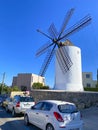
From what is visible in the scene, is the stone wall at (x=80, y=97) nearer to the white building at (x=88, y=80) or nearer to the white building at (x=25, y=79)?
the white building at (x=88, y=80)

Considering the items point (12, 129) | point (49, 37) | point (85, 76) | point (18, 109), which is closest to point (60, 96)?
point (18, 109)

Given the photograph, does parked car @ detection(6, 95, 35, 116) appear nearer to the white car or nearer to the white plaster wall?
the white car

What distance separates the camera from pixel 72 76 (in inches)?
1030

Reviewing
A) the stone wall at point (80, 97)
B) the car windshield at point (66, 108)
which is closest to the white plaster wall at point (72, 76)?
the stone wall at point (80, 97)

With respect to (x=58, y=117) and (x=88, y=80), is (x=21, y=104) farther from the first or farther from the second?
(x=88, y=80)

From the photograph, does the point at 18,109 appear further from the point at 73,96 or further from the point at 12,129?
the point at 73,96

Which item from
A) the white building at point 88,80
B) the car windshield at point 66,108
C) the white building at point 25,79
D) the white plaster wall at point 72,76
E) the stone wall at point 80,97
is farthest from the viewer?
the white building at point 25,79

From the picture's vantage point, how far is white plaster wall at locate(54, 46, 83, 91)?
26062mm

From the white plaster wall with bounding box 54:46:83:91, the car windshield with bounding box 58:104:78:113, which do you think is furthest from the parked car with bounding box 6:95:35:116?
the white plaster wall with bounding box 54:46:83:91

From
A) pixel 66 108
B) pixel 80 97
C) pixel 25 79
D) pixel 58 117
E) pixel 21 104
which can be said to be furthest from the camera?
pixel 25 79

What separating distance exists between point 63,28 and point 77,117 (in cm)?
2198

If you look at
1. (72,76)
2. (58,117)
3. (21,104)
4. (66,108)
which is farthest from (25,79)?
(58,117)

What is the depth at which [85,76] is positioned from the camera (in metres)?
59.9

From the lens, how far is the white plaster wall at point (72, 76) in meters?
26.1
